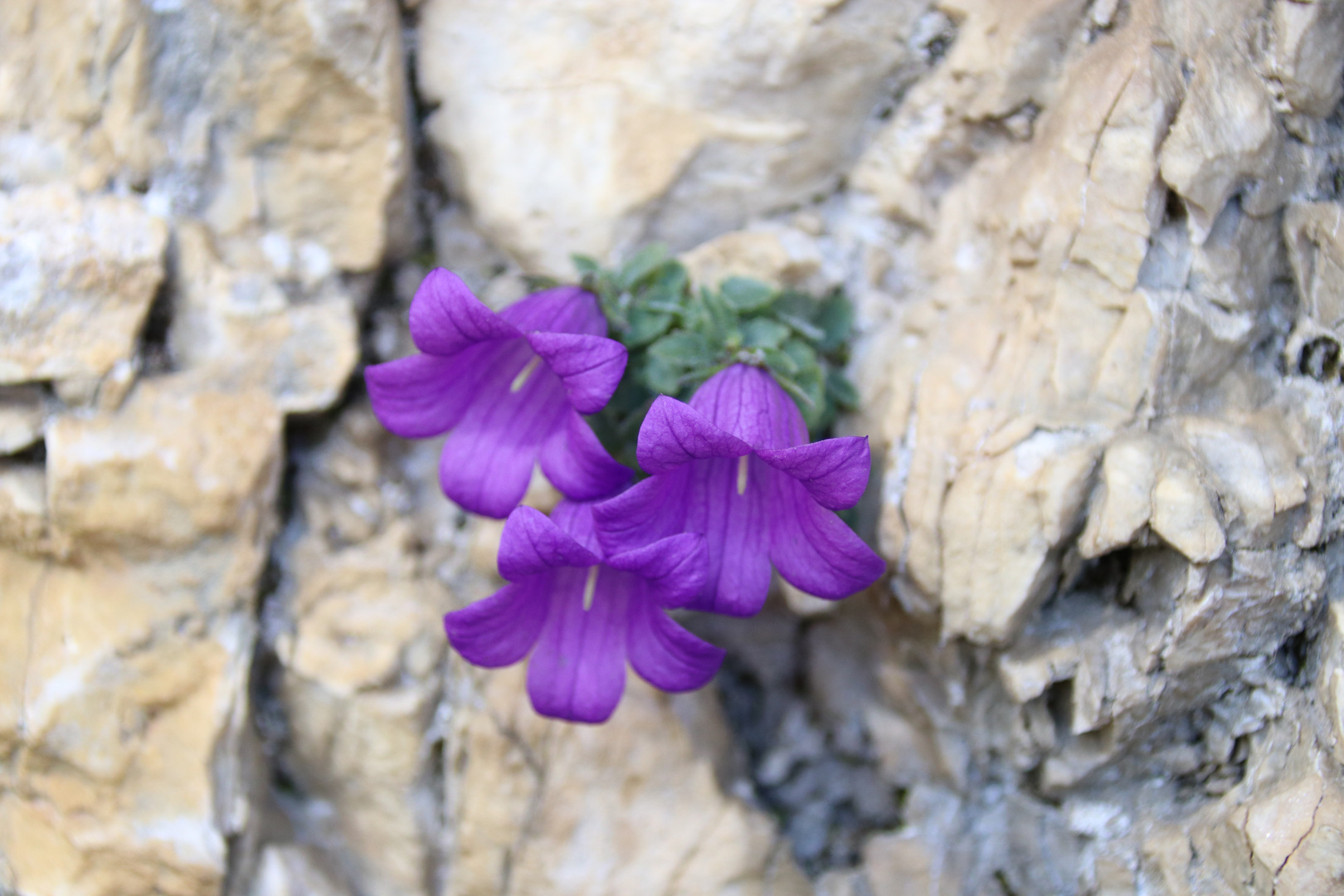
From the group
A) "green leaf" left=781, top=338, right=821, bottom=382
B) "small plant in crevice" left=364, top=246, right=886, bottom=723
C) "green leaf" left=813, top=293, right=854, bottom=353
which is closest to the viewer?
"small plant in crevice" left=364, top=246, right=886, bottom=723

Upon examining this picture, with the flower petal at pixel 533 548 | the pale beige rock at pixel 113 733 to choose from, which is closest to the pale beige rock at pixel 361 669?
the pale beige rock at pixel 113 733

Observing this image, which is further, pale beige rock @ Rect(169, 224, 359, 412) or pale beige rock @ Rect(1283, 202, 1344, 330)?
pale beige rock @ Rect(169, 224, 359, 412)

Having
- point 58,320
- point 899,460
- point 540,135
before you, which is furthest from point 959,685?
point 58,320

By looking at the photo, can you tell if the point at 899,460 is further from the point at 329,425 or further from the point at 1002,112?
the point at 329,425

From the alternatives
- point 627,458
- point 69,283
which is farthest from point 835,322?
point 69,283

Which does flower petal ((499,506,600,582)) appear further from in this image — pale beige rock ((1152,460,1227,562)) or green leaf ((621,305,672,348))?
pale beige rock ((1152,460,1227,562))

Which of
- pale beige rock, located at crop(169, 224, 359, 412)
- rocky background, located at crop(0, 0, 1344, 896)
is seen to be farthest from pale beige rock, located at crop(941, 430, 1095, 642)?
pale beige rock, located at crop(169, 224, 359, 412)

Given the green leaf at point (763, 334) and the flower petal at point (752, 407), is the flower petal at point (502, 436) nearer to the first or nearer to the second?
the flower petal at point (752, 407)
